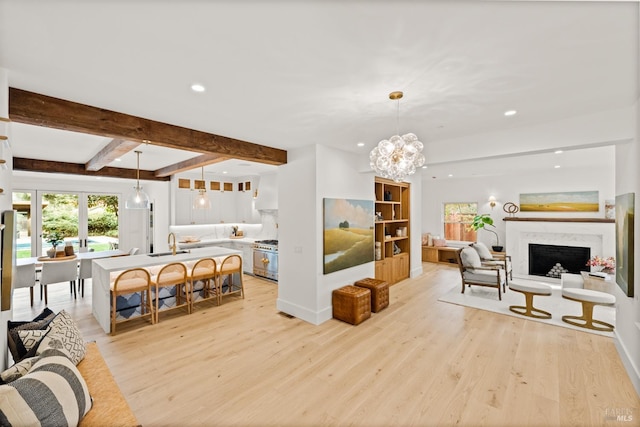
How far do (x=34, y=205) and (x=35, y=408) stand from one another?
7639mm

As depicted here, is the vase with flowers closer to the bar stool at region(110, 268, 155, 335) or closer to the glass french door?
the bar stool at region(110, 268, 155, 335)

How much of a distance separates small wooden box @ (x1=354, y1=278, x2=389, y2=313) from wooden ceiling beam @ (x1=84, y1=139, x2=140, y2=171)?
12.5 ft

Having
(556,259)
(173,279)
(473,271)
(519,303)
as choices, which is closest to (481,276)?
(473,271)

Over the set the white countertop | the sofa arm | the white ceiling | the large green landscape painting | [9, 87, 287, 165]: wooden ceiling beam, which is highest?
the white ceiling

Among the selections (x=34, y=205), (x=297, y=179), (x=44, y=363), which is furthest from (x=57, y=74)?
(x=34, y=205)

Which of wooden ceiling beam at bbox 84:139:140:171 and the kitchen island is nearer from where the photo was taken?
wooden ceiling beam at bbox 84:139:140:171

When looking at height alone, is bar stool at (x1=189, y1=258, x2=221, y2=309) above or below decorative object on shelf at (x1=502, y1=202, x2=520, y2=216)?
below

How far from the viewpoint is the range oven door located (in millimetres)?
6023

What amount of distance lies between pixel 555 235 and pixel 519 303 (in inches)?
122

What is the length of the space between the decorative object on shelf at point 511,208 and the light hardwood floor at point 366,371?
4.17 metres

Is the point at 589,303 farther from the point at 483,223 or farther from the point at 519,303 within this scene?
the point at 483,223

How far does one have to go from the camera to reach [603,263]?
16.9 feet

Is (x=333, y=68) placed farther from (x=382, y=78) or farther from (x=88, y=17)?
(x=88, y=17)

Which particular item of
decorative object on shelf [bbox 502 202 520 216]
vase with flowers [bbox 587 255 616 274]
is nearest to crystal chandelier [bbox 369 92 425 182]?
vase with flowers [bbox 587 255 616 274]
